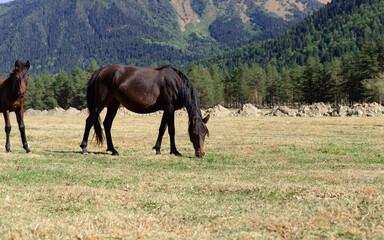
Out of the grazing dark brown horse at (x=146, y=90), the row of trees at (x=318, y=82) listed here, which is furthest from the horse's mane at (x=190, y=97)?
the row of trees at (x=318, y=82)

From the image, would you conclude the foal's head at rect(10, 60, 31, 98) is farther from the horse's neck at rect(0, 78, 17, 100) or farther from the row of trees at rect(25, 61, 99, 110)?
the row of trees at rect(25, 61, 99, 110)

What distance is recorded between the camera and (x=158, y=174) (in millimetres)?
9680

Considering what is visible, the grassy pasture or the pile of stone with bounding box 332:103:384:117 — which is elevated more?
the pile of stone with bounding box 332:103:384:117

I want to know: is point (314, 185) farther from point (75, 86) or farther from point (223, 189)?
point (75, 86)

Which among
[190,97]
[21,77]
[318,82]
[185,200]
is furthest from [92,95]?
[318,82]

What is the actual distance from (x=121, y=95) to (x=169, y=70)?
202cm

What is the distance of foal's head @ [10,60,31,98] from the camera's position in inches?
475

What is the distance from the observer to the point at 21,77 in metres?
12.1

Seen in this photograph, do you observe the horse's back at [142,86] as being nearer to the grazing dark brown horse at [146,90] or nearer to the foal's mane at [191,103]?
the grazing dark brown horse at [146,90]

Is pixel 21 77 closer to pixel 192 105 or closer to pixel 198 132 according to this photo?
pixel 192 105

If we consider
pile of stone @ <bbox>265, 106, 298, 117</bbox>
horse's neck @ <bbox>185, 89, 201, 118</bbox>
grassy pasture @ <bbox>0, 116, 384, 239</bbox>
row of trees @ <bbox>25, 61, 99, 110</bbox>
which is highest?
row of trees @ <bbox>25, 61, 99, 110</bbox>

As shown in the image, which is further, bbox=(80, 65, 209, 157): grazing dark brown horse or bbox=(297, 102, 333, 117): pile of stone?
bbox=(297, 102, 333, 117): pile of stone

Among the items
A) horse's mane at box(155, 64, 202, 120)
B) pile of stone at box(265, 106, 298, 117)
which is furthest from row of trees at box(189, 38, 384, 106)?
horse's mane at box(155, 64, 202, 120)

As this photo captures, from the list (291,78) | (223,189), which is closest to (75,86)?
Answer: (291,78)
